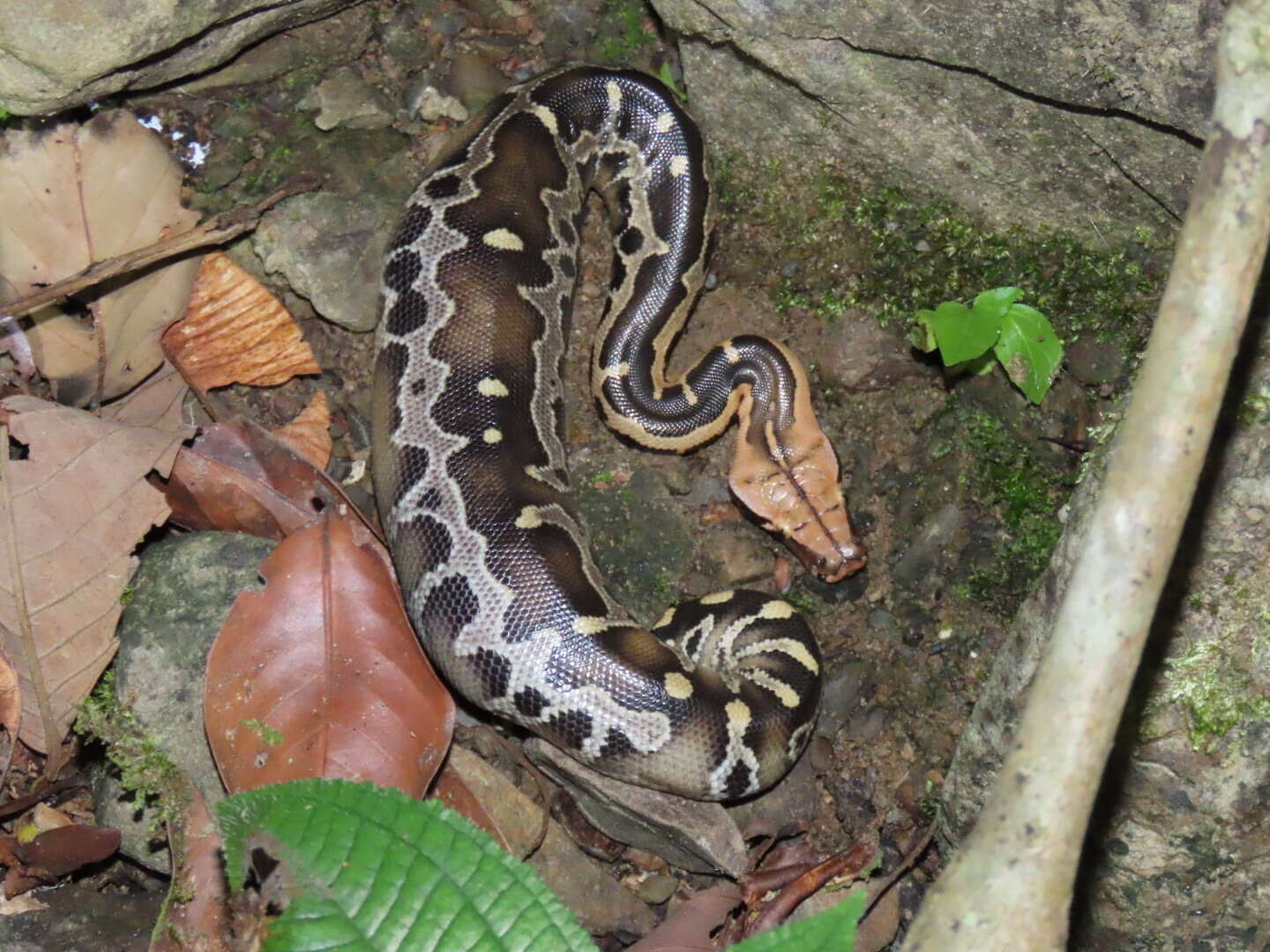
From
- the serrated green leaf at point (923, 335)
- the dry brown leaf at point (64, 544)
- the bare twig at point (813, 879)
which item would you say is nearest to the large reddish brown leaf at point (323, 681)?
the dry brown leaf at point (64, 544)

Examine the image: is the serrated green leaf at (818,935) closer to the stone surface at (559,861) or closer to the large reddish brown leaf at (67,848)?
the stone surface at (559,861)

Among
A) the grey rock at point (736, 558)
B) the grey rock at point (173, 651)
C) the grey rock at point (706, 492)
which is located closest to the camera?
the grey rock at point (173, 651)

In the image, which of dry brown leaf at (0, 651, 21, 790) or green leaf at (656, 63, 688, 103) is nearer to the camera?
dry brown leaf at (0, 651, 21, 790)

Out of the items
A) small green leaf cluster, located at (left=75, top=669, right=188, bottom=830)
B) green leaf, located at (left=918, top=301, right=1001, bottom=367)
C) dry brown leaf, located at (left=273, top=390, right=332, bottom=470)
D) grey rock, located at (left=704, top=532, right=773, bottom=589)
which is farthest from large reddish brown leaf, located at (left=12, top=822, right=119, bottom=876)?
green leaf, located at (left=918, top=301, right=1001, bottom=367)

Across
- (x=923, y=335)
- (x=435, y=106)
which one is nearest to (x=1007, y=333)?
(x=923, y=335)

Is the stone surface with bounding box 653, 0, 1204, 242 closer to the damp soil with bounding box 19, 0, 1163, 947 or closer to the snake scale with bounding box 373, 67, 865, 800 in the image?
the damp soil with bounding box 19, 0, 1163, 947

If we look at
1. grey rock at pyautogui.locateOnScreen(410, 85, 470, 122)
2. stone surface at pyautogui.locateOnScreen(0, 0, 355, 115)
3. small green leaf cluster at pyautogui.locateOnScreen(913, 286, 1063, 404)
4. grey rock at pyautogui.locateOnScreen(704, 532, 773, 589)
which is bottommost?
grey rock at pyautogui.locateOnScreen(704, 532, 773, 589)

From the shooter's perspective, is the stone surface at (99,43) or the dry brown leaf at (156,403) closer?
the stone surface at (99,43)
